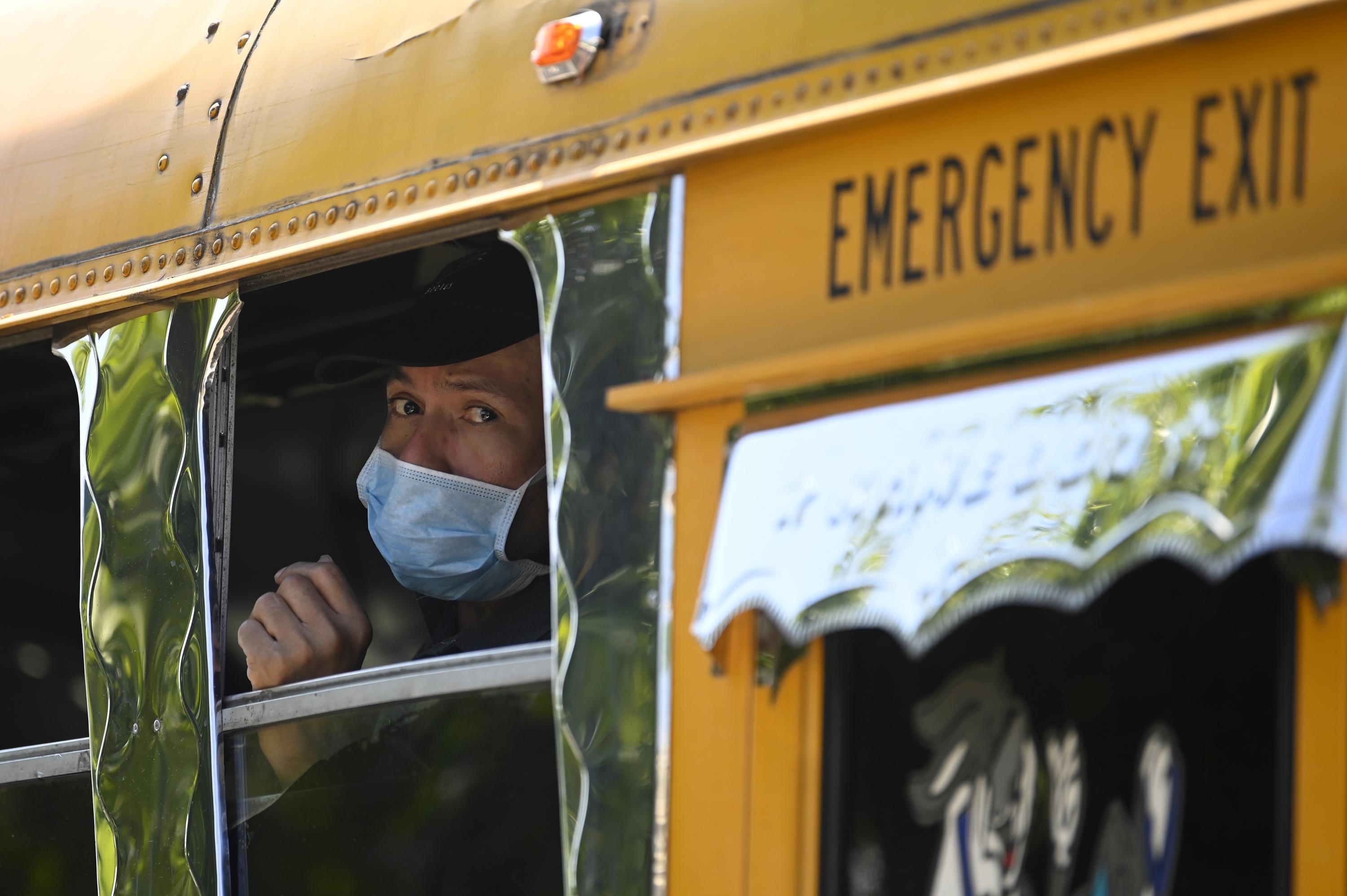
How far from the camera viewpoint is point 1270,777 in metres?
1.56

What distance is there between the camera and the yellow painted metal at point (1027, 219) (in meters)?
1.58

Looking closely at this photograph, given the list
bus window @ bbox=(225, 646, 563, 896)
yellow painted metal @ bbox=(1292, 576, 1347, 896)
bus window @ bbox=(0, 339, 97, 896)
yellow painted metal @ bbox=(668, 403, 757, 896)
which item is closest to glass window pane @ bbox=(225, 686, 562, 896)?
bus window @ bbox=(225, 646, 563, 896)

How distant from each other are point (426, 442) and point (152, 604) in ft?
2.15

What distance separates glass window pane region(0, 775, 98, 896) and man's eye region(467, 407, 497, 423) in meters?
0.97

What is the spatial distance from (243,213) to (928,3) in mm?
1216

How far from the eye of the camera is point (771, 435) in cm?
188

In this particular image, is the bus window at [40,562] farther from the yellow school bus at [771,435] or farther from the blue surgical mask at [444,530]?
the blue surgical mask at [444,530]

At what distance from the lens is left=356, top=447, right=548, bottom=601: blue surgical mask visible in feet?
9.64

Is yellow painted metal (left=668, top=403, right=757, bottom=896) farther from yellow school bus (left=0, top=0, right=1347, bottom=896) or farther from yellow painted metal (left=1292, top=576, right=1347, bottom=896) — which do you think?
yellow painted metal (left=1292, top=576, right=1347, bottom=896)

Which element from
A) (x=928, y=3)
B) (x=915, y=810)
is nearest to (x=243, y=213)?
(x=928, y=3)

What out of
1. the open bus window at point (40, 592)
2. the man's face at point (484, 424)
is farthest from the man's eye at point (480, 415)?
the open bus window at point (40, 592)

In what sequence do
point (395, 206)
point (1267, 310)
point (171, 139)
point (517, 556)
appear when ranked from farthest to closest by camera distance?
point (517, 556), point (171, 139), point (395, 206), point (1267, 310)

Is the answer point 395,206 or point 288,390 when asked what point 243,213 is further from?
point 288,390

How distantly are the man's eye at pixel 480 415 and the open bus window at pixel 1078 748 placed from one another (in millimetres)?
1413
